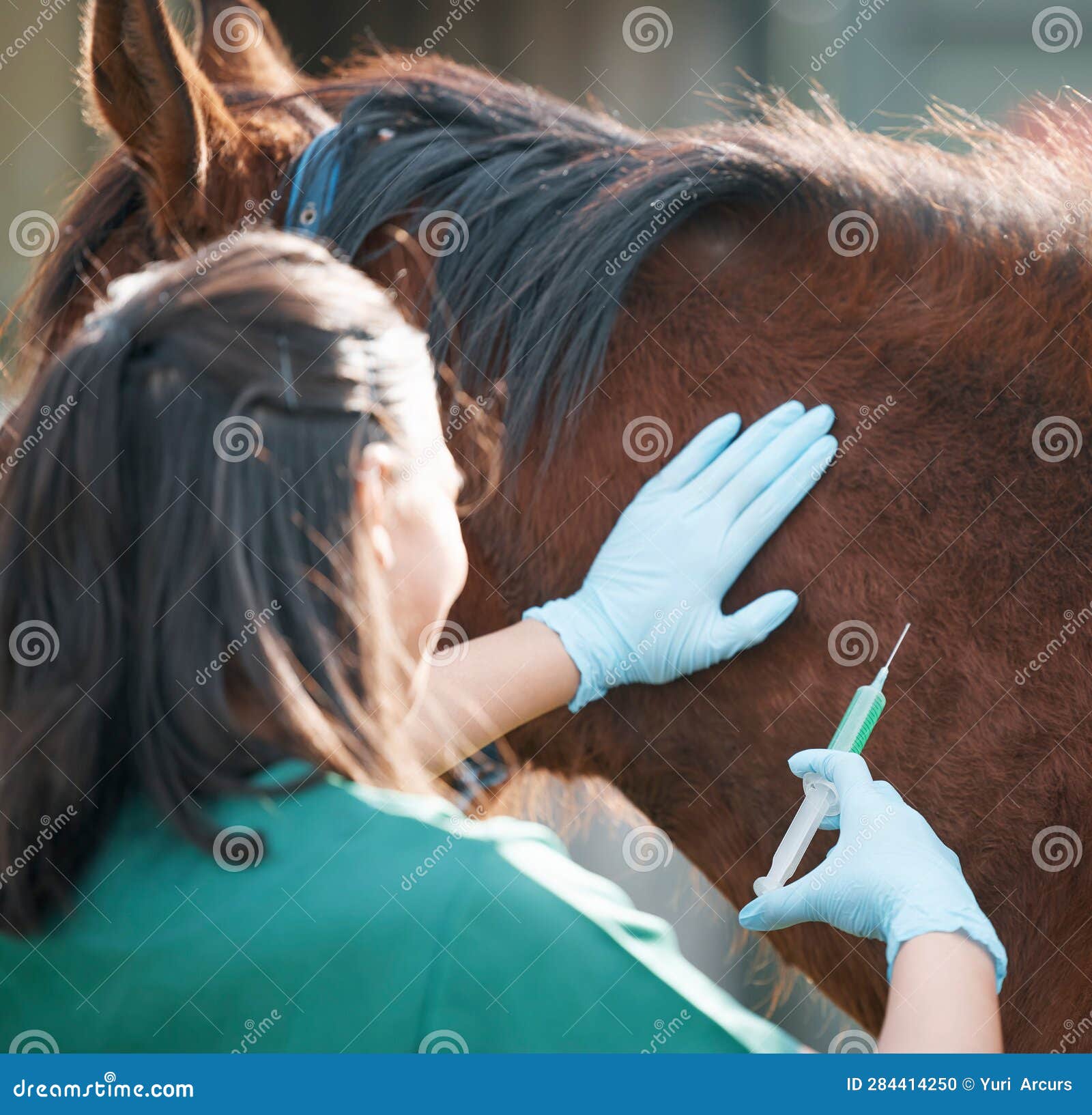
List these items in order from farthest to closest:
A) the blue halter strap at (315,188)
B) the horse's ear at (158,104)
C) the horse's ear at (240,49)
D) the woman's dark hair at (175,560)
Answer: the horse's ear at (240,49) → the blue halter strap at (315,188) → the horse's ear at (158,104) → the woman's dark hair at (175,560)

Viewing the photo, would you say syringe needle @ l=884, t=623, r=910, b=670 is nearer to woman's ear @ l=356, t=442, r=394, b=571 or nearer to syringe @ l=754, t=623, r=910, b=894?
syringe @ l=754, t=623, r=910, b=894

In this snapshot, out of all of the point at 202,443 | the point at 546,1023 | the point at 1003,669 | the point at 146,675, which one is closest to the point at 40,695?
the point at 146,675

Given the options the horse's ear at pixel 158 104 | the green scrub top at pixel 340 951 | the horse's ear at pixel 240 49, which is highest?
the horse's ear at pixel 240 49

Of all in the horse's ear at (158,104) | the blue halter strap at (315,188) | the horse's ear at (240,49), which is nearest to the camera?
the horse's ear at (158,104)

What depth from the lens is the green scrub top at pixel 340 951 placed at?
551 millimetres

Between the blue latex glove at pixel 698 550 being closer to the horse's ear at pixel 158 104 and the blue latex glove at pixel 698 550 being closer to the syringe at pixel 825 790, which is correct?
the syringe at pixel 825 790

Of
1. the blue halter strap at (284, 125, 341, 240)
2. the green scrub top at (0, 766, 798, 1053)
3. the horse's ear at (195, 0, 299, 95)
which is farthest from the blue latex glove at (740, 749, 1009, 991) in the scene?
the horse's ear at (195, 0, 299, 95)

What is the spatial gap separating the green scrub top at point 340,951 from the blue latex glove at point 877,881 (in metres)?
0.12

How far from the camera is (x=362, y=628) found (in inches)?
22.9

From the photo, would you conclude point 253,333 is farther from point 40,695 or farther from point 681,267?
point 681,267

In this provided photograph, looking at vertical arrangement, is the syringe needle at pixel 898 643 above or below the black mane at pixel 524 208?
below

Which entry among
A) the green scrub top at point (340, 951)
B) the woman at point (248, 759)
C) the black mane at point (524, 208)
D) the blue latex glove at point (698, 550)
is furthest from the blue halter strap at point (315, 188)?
the green scrub top at point (340, 951)

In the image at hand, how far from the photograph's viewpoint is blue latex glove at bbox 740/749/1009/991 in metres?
0.63

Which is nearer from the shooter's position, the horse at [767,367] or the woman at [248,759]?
the woman at [248,759]
